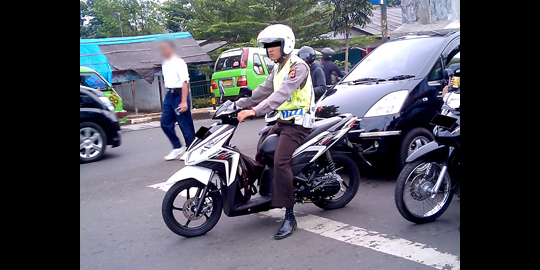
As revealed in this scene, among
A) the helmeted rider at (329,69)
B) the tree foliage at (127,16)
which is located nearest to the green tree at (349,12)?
the tree foliage at (127,16)

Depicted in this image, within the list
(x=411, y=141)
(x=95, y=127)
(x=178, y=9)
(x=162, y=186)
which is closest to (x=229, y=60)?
(x=95, y=127)

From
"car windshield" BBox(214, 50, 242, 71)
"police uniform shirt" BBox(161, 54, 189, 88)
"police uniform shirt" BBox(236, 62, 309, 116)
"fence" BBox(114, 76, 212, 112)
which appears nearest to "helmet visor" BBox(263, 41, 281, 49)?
"police uniform shirt" BBox(236, 62, 309, 116)

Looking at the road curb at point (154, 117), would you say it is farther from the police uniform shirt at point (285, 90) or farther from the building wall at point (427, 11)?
the police uniform shirt at point (285, 90)

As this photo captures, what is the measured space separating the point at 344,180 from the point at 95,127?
4908 millimetres

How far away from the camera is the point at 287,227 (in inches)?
170

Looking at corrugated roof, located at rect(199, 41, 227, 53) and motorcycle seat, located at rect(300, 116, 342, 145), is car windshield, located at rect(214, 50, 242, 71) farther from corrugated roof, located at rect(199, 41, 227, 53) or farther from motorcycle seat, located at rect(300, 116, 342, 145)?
motorcycle seat, located at rect(300, 116, 342, 145)

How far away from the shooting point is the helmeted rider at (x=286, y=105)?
416 centimetres

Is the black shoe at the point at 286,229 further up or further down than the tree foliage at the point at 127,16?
further down

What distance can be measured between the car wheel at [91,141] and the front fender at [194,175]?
448cm

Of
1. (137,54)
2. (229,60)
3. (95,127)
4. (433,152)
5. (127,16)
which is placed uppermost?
(127,16)

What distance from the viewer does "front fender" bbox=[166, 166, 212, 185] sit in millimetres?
4135

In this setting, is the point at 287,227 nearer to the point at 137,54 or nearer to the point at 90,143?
the point at 90,143
